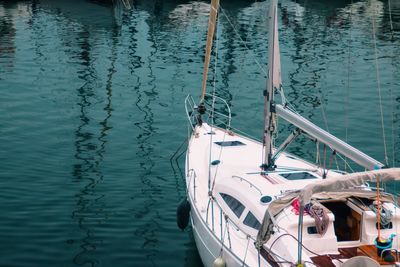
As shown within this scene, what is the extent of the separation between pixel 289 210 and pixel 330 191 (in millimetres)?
3091

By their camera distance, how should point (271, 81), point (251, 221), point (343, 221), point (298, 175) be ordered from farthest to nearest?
point (271, 81) → point (298, 175) → point (343, 221) → point (251, 221)

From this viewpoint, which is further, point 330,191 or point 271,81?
point 271,81

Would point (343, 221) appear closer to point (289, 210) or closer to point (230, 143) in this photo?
point (289, 210)

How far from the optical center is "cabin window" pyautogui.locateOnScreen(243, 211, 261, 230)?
2180cm

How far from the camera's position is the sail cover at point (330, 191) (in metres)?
18.1

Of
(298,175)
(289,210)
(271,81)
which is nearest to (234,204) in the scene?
(289,210)

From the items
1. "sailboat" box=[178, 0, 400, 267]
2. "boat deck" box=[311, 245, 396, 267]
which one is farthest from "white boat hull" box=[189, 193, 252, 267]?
"boat deck" box=[311, 245, 396, 267]

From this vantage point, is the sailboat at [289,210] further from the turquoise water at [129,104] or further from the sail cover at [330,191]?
the turquoise water at [129,104]

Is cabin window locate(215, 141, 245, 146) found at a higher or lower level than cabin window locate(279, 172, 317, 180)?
lower

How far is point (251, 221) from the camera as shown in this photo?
22125 millimetres

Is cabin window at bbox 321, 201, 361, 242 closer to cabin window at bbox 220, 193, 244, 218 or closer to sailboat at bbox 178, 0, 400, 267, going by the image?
sailboat at bbox 178, 0, 400, 267

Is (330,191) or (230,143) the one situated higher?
(330,191)

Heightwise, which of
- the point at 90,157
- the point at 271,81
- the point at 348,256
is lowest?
the point at 90,157

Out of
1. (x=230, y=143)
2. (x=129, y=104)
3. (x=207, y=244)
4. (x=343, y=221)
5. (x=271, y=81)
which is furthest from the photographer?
(x=129, y=104)
